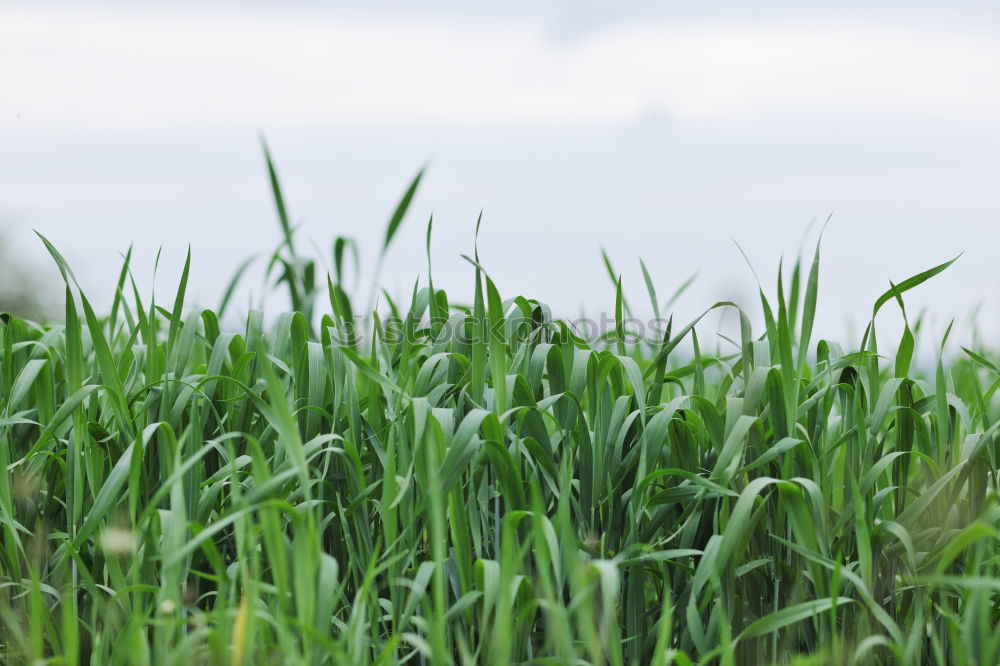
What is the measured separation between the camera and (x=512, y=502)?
1231mm

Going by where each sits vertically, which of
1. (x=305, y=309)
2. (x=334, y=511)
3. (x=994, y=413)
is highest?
(x=305, y=309)

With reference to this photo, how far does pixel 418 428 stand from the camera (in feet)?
3.75

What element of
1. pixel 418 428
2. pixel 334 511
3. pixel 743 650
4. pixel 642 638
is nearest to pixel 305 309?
pixel 334 511

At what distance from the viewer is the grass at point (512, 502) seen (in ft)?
3.77

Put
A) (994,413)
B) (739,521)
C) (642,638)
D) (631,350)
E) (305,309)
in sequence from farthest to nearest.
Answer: (631,350), (305,309), (994,413), (642,638), (739,521)

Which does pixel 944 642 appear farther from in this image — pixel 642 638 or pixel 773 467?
pixel 642 638

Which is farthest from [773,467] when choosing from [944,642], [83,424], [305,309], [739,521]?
[83,424]

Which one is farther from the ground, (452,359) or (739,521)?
(452,359)

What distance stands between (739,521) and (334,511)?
63 cm

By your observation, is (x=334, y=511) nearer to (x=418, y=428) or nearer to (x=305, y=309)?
(x=418, y=428)

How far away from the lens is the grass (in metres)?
1.15

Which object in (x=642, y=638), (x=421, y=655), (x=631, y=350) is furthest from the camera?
(x=631, y=350)

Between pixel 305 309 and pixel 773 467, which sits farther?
pixel 305 309

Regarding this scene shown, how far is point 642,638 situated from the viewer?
4.38ft
